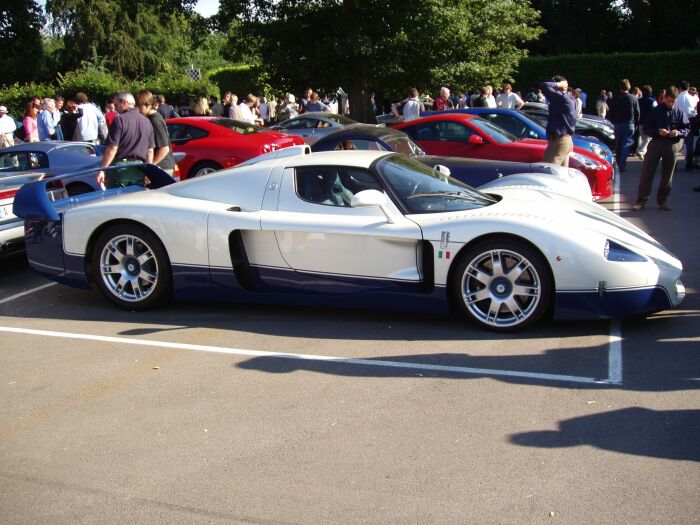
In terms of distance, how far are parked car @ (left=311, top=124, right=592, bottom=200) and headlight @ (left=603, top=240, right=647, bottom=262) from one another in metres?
2.55

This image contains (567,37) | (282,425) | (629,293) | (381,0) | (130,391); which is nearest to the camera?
(282,425)

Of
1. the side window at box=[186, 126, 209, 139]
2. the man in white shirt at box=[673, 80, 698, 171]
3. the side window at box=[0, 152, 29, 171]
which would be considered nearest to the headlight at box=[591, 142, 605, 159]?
the man in white shirt at box=[673, 80, 698, 171]

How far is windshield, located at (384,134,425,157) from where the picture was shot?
1084 cm

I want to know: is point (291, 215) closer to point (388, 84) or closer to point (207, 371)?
point (207, 371)

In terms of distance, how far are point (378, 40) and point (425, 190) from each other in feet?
62.2

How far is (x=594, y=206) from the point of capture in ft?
23.1

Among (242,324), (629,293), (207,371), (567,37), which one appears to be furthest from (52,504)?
(567,37)

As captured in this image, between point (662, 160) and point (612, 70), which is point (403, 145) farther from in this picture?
point (612, 70)

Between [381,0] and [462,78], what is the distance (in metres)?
3.49

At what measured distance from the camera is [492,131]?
12711 mm

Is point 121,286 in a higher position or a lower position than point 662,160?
lower

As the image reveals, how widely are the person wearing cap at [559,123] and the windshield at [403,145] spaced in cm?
179

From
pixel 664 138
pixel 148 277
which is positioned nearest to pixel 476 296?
pixel 148 277

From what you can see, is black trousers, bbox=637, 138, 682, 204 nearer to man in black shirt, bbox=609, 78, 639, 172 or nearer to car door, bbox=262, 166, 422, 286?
man in black shirt, bbox=609, 78, 639, 172
